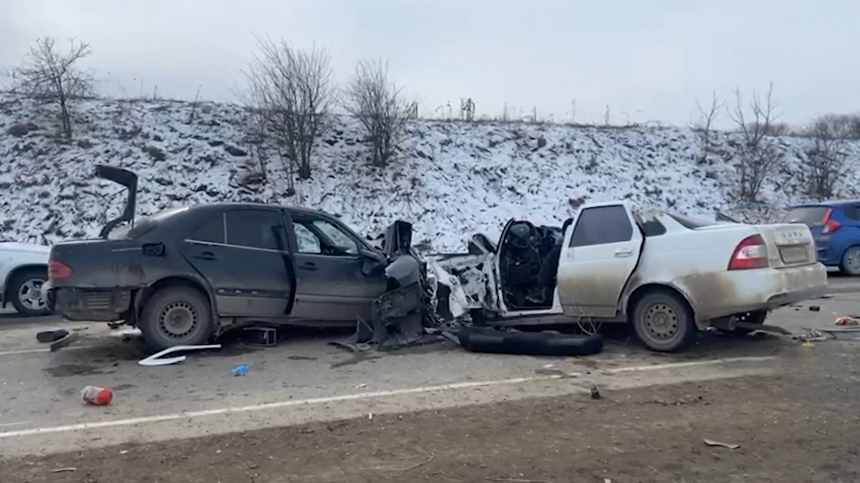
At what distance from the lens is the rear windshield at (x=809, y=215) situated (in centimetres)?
1599

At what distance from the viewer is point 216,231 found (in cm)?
845

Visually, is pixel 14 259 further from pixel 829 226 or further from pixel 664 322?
pixel 829 226

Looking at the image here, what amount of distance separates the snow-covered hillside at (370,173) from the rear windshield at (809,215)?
658cm

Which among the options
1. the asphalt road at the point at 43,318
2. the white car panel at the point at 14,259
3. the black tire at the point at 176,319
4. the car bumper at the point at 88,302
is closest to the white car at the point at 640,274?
the black tire at the point at 176,319

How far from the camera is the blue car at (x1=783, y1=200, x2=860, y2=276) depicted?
15.9 metres

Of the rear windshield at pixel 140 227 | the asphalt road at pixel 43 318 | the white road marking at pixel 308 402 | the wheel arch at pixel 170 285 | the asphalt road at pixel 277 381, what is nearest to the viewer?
the white road marking at pixel 308 402

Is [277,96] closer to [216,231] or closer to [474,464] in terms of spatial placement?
[216,231]

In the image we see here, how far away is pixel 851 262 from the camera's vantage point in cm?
1609

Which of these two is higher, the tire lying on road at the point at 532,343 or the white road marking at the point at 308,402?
the tire lying on road at the point at 532,343

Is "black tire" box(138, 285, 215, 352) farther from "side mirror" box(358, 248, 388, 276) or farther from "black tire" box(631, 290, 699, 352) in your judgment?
"black tire" box(631, 290, 699, 352)

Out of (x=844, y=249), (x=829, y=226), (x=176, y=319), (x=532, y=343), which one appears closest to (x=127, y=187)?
(x=176, y=319)

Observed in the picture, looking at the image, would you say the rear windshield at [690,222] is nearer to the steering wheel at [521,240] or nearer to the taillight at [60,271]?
the steering wheel at [521,240]

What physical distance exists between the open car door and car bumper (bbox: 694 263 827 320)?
856 millimetres

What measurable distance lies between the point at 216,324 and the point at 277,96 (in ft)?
46.8
